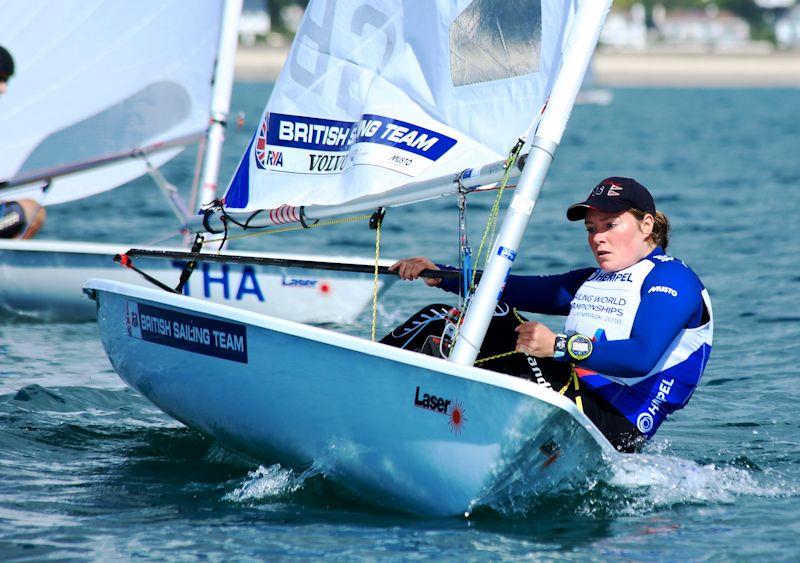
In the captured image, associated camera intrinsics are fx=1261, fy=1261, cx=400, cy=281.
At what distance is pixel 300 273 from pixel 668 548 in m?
3.95

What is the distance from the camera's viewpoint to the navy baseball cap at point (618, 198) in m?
3.90

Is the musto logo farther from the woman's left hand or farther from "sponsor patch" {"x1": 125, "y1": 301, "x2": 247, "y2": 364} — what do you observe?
"sponsor patch" {"x1": 125, "y1": 301, "x2": 247, "y2": 364}

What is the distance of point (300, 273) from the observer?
727 cm

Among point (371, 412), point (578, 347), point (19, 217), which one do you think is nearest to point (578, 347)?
point (578, 347)

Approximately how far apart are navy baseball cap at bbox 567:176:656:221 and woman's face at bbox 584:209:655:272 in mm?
41

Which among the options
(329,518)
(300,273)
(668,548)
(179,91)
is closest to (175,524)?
(329,518)

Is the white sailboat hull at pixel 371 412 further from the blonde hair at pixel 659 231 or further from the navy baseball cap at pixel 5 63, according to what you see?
the navy baseball cap at pixel 5 63

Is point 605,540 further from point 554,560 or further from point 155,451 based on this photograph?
point 155,451

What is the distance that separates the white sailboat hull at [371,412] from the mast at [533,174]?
0.67ft

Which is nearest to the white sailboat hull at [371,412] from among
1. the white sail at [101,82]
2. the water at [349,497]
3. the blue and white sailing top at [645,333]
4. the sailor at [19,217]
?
the water at [349,497]

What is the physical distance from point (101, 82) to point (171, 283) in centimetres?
135

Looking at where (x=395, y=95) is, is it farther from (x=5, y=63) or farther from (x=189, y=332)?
(x=5, y=63)

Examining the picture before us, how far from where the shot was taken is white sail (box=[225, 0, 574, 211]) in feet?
13.7

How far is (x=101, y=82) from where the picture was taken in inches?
303
